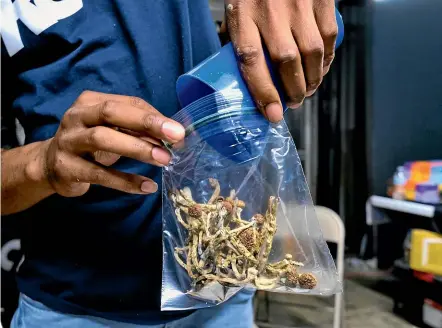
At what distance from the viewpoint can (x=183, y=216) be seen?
0.37 metres

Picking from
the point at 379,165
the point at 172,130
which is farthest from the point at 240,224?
the point at 379,165

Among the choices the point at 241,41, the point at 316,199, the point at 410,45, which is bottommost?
the point at 316,199

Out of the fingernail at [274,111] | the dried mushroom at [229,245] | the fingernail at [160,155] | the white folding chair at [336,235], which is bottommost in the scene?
the white folding chair at [336,235]

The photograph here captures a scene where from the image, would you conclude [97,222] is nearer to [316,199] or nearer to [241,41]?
[241,41]

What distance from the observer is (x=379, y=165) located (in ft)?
7.52

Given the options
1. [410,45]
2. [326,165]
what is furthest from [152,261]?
[326,165]

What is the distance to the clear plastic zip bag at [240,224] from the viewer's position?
0.35 metres

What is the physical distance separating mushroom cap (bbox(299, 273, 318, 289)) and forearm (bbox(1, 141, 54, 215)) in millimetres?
222

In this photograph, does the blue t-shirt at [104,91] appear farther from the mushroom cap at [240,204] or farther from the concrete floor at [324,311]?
the concrete floor at [324,311]

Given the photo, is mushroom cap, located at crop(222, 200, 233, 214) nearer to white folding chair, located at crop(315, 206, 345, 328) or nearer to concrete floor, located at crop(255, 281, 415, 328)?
white folding chair, located at crop(315, 206, 345, 328)

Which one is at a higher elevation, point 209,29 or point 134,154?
point 209,29

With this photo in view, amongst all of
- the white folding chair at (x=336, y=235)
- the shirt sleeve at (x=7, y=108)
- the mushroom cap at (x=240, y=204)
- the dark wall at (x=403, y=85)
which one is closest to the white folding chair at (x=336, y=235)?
the white folding chair at (x=336, y=235)

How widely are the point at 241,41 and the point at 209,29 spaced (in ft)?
0.65

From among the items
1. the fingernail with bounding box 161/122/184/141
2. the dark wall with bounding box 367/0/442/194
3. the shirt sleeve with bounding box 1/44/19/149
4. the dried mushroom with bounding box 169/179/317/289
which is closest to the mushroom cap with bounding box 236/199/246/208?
the dried mushroom with bounding box 169/179/317/289
